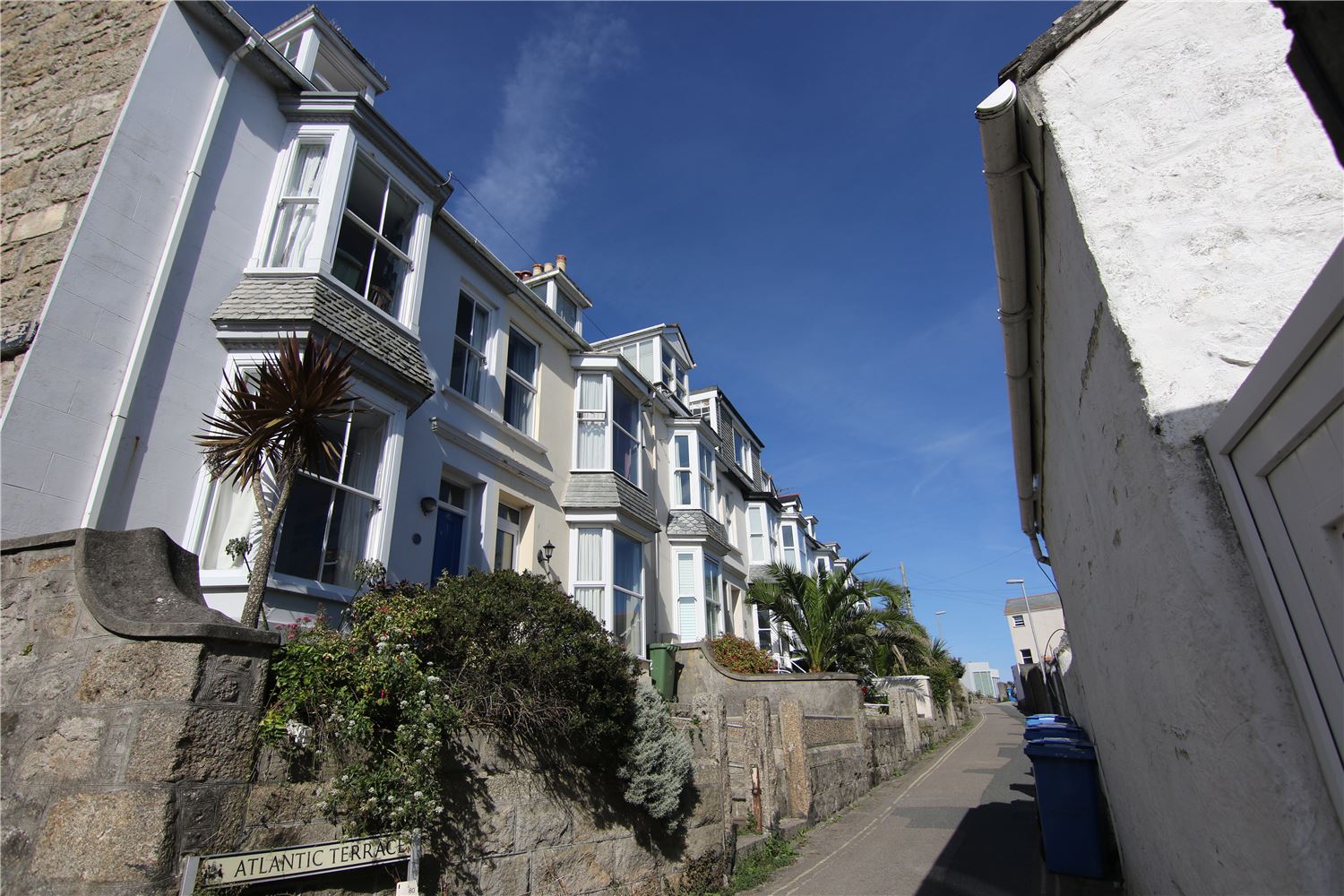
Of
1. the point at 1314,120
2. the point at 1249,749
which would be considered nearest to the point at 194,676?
the point at 1249,749

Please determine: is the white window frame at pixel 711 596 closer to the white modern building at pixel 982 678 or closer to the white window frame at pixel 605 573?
the white window frame at pixel 605 573

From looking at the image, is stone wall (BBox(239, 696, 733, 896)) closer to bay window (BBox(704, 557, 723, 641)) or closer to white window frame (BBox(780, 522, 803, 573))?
bay window (BBox(704, 557, 723, 641))

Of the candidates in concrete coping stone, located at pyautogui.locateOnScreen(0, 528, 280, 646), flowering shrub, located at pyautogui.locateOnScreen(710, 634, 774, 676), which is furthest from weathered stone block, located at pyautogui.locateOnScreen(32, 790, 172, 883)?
flowering shrub, located at pyautogui.locateOnScreen(710, 634, 774, 676)

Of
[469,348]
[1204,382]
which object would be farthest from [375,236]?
[1204,382]

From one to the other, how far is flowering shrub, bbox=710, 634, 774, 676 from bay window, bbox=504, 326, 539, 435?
614 centimetres

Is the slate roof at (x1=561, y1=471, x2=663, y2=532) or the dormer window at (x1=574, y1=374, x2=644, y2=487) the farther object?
the dormer window at (x1=574, y1=374, x2=644, y2=487)

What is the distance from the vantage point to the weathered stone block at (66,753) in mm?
3631

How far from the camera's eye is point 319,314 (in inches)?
303

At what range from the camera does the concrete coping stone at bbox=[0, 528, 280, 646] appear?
3.85 meters

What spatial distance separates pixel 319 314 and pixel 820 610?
45.3 feet

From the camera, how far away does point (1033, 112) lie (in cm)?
375

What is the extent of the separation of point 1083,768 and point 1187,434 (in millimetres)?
6379

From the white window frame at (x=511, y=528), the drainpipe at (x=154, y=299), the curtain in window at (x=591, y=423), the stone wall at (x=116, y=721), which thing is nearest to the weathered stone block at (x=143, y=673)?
the stone wall at (x=116, y=721)

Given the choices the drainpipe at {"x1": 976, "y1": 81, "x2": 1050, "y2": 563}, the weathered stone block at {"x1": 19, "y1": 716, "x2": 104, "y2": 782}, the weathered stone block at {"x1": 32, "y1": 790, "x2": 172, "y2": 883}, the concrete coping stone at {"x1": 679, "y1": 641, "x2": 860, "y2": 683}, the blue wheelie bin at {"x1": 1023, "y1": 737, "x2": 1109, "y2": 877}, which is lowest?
the blue wheelie bin at {"x1": 1023, "y1": 737, "x2": 1109, "y2": 877}
